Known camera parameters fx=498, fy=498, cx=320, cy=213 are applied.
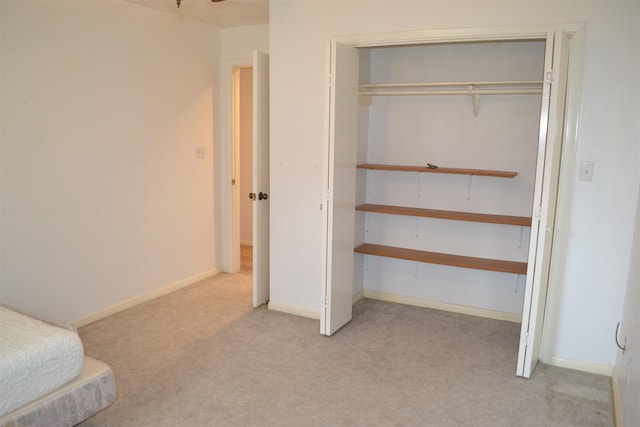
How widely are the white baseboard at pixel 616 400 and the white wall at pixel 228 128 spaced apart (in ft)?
10.9

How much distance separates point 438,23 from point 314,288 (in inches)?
82.1

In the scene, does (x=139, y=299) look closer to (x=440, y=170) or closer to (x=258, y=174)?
(x=258, y=174)

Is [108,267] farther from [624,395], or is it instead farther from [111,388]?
[624,395]

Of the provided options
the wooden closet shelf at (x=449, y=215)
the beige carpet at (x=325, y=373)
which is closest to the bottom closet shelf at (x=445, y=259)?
the wooden closet shelf at (x=449, y=215)

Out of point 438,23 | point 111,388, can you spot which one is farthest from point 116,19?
point 111,388

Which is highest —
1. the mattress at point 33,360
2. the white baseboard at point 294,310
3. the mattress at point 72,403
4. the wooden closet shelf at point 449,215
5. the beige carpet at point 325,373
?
the wooden closet shelf at point 449,215

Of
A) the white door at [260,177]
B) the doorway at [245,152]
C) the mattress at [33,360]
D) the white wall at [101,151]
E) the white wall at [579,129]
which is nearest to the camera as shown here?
the mattress at [33,360]

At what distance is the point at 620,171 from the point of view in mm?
2869

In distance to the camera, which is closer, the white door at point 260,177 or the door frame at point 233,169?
the white door at point 260,177

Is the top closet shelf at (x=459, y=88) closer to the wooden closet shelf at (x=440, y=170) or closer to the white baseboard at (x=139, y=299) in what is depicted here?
the wooden closet shelf at (x=440, y=170)

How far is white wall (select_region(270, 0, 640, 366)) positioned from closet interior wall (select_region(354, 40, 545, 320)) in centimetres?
53

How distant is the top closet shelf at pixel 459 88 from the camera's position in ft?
11.2

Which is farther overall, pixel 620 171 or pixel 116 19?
pixel 116 19

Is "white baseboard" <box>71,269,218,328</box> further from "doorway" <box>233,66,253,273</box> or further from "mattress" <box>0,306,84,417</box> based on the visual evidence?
"mattress" <box>0,306,84,417</box>
